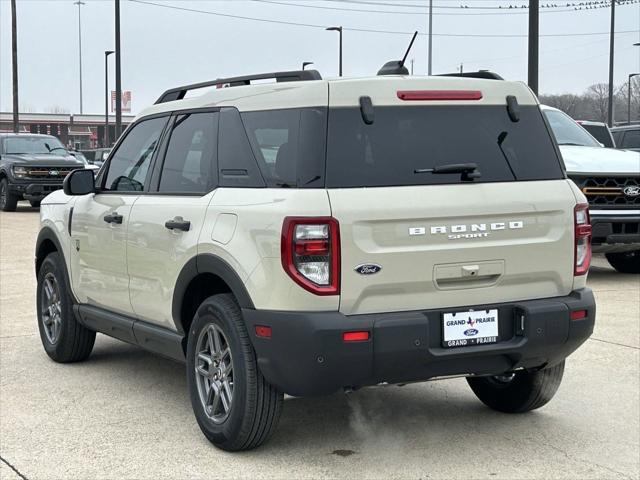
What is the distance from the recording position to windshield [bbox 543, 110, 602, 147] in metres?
12.1

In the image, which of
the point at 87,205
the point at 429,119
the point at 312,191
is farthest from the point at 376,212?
the point at 87,205

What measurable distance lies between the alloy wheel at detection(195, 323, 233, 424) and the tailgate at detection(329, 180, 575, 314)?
854 mm

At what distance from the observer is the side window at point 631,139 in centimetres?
1705

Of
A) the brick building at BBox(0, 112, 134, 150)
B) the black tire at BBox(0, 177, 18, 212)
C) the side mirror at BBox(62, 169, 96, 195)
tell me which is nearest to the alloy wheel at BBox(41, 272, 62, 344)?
the side mirror at BBox(62, 169, 96, 195)

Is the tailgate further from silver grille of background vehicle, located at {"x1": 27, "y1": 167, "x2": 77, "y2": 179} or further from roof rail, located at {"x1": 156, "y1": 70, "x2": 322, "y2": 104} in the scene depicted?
silver grille of background vehicle, located at {"x1": 27, "y1": 167, "x2": 77, "y2": 179}

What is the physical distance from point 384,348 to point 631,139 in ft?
46.7

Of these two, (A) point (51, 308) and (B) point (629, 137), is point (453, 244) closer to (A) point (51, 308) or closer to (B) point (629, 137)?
(A) point (51, 308)

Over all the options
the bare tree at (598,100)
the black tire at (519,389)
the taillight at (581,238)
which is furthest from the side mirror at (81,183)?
the bare tree at (598,100)

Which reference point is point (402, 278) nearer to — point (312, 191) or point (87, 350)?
point (312, 191)

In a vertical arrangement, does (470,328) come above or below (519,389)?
above

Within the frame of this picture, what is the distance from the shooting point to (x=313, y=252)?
166 inches

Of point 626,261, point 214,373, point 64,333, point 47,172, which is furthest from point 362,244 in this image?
point 47,172

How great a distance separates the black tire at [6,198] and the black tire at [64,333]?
16663 millimetres

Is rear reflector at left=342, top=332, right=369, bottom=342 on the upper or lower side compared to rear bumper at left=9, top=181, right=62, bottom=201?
lower
